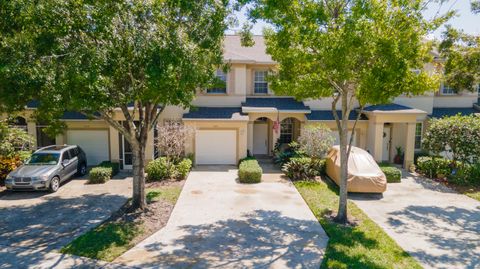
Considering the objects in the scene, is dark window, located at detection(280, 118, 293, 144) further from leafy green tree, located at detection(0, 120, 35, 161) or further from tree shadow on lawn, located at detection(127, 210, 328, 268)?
leafy green tree, located at detection(0, 120, 35, 161)

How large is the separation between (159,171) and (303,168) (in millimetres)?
7021

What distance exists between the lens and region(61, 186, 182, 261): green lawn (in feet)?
29.6

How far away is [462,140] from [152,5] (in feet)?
49.6

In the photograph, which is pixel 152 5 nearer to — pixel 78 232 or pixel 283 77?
pixel 283 77

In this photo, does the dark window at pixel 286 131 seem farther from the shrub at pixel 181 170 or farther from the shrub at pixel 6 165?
the shrub at pixel 6 165

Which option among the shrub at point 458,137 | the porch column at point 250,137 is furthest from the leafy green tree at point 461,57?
the porch column at point 250,137

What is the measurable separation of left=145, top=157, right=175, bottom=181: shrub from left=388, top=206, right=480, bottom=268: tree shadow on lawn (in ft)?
32.8

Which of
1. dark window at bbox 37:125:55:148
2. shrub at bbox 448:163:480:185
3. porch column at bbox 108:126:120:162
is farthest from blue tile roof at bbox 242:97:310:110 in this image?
dark window at bbox 37:125:55:148

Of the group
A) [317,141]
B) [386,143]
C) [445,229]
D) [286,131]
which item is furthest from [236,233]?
[386,143]

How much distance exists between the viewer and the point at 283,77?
38.3 ft

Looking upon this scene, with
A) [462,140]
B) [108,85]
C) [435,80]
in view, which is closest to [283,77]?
[435,80]

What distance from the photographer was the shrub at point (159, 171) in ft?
54.1

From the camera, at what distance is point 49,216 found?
1188 centimetres

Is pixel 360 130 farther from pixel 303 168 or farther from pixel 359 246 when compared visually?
pixel 359 246
